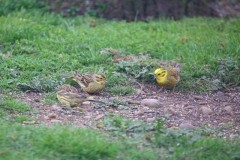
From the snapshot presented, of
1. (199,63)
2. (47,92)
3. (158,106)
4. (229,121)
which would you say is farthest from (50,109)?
(199,63)

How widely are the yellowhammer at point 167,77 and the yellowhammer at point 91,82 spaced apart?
0.68 m

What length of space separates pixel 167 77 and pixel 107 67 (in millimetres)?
940

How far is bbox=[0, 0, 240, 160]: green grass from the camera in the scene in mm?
6172

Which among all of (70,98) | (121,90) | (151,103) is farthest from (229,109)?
(70,98)

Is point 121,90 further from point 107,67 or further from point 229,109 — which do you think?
point 229,109

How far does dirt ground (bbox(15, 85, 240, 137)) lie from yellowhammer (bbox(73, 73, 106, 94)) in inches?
4.1

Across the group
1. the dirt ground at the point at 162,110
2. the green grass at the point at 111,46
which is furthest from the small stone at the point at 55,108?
the green grass at the point at 111,46

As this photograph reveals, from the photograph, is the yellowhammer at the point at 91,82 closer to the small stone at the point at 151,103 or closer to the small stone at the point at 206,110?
the small stone at the point at 151,103

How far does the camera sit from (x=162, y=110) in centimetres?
768

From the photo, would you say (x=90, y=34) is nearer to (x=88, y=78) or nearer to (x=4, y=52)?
(x=4, y=52)

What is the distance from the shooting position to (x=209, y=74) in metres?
8.88

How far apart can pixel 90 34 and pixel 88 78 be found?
2.22 m

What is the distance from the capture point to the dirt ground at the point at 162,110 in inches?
280

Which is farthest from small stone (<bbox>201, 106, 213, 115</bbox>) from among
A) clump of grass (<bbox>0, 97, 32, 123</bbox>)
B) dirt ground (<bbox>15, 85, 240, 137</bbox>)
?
clump of grass (<bbox>0, 97, 32, 123</bbox>)
